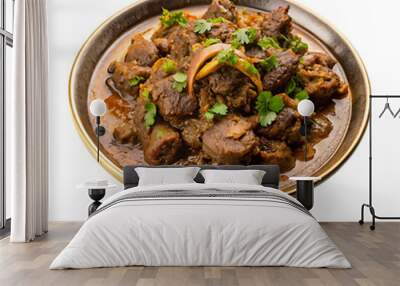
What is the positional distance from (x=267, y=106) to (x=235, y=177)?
1.06 metres

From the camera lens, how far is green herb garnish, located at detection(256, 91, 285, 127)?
6.88 meters

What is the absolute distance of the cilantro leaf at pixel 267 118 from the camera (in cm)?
687

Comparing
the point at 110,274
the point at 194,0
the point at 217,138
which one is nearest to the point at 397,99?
Answer: the point at 217,138

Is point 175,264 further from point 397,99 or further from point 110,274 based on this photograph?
point 397,99

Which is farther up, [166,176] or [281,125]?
[281,125]

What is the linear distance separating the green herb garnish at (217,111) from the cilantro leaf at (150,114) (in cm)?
61

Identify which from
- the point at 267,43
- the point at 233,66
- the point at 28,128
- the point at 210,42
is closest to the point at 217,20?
the point at 210,42

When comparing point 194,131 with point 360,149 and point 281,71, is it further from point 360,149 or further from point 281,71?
point 360,149

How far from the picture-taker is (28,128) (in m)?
5.87

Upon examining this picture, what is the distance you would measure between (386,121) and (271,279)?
391 cm

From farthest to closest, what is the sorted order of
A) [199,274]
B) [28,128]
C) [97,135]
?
1. [97,135]
2. [28,128]
3. [199,274]

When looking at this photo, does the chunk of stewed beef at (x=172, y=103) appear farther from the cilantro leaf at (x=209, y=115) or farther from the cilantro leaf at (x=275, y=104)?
the cilantro leaf at (x=275, y=104)

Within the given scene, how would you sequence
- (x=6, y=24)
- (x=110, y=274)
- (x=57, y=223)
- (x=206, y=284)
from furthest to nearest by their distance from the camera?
(x=57, y=223), (x=6, y=24), (x=110, y=274), (x=206, y=284)

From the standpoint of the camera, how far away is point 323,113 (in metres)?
7.15
